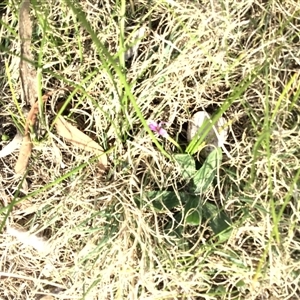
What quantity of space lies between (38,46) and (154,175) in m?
0.46

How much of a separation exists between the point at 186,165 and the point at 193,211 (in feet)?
0.39

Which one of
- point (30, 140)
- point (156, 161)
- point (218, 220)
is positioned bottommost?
point (218, 220)

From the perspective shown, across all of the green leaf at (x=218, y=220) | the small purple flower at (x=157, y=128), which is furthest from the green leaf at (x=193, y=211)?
the small purple flower at (x=157, y=128)

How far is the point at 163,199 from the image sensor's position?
1.20 m

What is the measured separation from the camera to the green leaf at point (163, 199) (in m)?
1.20

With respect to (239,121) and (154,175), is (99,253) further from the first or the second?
(239,121)

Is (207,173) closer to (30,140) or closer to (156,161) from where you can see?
(156,161)

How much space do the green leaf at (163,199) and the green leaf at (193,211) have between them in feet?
0.10

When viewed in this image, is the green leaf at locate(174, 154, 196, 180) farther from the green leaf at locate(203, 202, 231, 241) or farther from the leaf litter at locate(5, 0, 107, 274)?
the leaf litter at locate(5, 0, 107, 274)

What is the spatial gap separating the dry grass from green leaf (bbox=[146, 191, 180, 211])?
0.10 feet

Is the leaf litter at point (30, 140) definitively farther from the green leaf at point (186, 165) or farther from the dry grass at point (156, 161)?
the green leaf at point (186, 165)

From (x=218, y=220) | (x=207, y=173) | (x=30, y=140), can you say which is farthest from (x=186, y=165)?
(x=30, y=140)

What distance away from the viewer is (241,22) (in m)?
1.19

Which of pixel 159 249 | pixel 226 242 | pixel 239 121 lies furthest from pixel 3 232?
pixel 239 121
